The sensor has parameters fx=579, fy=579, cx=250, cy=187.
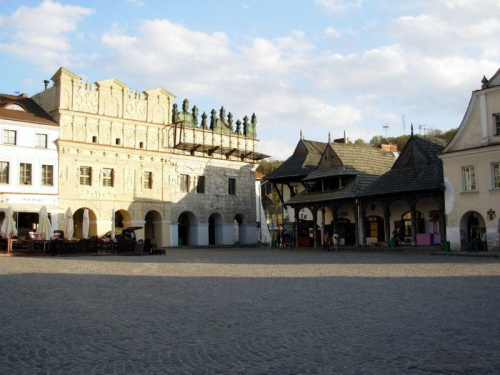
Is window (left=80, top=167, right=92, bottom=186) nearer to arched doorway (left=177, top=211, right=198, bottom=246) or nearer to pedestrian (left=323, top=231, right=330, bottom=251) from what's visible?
arched doorway (left=177, top=211, right=198, bottom=246)

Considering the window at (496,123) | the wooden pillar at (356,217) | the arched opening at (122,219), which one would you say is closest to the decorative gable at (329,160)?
the wooden pillar at (356,217)

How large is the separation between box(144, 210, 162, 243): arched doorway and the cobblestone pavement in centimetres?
3447

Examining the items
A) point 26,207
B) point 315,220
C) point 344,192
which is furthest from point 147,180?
point 344,192

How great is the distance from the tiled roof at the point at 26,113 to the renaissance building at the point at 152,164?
730 mm

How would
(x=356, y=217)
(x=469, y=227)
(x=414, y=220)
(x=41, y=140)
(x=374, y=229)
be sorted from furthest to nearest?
(x=41, y=140) < (x=374, y=229) < (x=356, y=217) < (x=414, y=220) < (x=469, y=227)

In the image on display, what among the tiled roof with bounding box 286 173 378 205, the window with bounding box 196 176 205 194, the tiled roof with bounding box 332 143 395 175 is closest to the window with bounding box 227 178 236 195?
the window with bounding box 196 176 205 194

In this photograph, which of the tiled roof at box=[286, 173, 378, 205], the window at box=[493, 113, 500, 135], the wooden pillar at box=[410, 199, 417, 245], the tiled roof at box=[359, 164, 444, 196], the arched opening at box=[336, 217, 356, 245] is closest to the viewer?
the window at box=[493, 113, 500, 135]

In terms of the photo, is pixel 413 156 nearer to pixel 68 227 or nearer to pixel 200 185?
pixel 68 227

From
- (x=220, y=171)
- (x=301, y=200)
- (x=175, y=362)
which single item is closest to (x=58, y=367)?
(x=175, y=362)

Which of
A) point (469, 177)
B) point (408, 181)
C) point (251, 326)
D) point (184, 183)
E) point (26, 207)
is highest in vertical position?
point (184, 183)

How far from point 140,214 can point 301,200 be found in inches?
556

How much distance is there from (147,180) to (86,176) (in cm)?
587

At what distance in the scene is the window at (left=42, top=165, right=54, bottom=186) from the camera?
43031 millimetres

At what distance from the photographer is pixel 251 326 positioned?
9023 mm
